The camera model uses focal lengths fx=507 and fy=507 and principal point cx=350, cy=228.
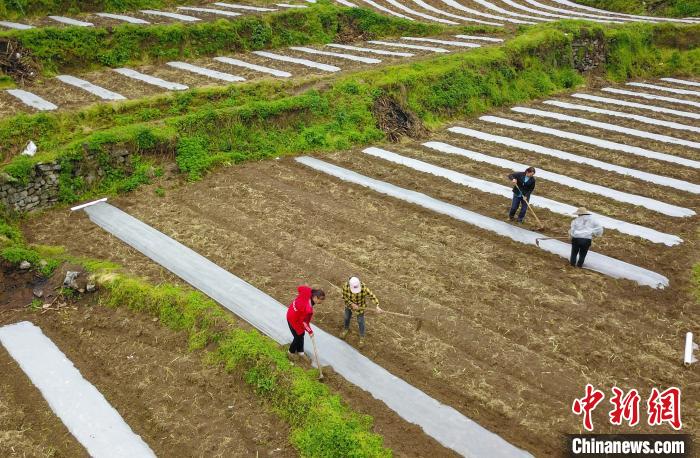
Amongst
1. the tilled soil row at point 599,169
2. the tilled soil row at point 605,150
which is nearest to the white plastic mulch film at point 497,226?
the tilled soil row at point 599,169

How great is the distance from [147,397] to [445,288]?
5.75 meters

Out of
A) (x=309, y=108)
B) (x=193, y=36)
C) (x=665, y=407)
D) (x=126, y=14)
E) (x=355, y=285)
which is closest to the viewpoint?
(x=665, y=407)

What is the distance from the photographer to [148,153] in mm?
15133

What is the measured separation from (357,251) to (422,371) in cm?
385

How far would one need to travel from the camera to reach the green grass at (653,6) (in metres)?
30.9

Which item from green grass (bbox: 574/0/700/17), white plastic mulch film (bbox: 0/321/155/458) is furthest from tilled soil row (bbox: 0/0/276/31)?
green grass (bbox: 574/0/700/17)

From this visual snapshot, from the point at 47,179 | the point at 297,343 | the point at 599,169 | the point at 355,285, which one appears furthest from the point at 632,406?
the point at 47,179

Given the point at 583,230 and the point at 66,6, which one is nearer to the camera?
the point at 583,230

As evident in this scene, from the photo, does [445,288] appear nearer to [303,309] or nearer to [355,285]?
[355,285]

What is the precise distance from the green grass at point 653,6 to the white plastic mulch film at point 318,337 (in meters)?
33.8

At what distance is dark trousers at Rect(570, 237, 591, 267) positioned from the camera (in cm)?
1028

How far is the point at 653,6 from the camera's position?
32.9m

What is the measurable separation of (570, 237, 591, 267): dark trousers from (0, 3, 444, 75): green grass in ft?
59.8

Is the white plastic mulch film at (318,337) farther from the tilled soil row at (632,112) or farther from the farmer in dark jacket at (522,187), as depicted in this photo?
the tilled soil row at (632,112)
